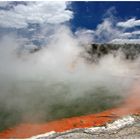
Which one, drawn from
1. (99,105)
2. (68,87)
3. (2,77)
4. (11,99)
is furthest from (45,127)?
(2,77)

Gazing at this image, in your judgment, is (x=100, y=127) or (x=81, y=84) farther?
(x=81, y=84)

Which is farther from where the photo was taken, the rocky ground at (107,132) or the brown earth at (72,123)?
the brown earth at (72,123)

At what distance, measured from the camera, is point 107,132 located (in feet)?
21.4

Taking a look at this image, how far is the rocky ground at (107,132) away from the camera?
6.20 m

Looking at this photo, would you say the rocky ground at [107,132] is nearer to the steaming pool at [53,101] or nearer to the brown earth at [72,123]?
the brown earth at [72,123]

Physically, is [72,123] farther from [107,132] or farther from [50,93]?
[50,93]

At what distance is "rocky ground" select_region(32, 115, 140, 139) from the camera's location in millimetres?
6203

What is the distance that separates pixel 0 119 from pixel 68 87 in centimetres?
433

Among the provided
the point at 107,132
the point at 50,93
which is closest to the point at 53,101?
the point at 50,93

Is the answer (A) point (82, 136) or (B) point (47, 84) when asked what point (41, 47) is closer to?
(B) point (47, 84)

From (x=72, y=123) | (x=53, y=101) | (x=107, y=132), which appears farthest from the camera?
(x=53, y=101)

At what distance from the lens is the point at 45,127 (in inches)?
312

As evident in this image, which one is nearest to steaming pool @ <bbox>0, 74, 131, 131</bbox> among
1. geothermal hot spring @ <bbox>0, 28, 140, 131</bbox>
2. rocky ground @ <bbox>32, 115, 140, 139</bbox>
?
geothermal hot spring @ <bbox>0, 28, 140, 131</bbox>

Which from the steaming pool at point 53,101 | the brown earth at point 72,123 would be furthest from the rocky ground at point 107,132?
the steaming pool at point 53,101
